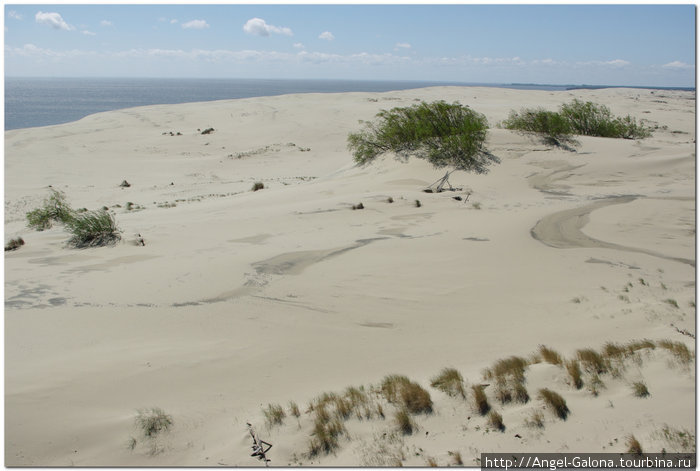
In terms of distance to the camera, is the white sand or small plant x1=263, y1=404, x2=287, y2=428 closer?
the white sand

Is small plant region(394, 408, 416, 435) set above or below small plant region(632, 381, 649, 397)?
below

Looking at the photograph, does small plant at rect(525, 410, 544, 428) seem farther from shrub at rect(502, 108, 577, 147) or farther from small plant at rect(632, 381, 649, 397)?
shrub at rect(502, 108, 577, 147)

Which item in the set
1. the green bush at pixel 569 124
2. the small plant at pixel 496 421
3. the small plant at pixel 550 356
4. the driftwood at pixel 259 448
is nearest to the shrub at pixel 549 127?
the green bush at pixel 569 124

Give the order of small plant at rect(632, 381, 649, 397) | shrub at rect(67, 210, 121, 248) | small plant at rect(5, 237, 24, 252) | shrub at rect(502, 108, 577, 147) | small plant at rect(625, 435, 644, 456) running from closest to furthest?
1. small plant at rect(625, 435, 644, 456)
2. small plant at rect(632, 381, 649, 397)
3. small plant at rect(5, 237, 24, 252)
4. shrub at rect(67, 210, 121, 248)
5. shrub at rect(502, 108, 577, 147)

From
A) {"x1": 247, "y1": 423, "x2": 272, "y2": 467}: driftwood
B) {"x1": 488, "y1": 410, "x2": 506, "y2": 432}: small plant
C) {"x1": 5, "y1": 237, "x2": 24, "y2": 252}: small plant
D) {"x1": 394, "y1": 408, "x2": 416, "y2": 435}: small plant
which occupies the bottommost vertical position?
{"x1": 247, "y1": 423, "x2": 272, "y2": 467}: driftwood

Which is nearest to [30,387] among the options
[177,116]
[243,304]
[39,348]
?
[39,348]

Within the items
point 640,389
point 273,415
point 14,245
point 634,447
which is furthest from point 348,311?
point 14,245

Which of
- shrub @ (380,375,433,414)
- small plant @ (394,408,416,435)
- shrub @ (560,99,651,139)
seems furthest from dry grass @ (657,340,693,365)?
shrub @ (560,99,651,139)

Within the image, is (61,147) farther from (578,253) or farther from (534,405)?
(534,405)
